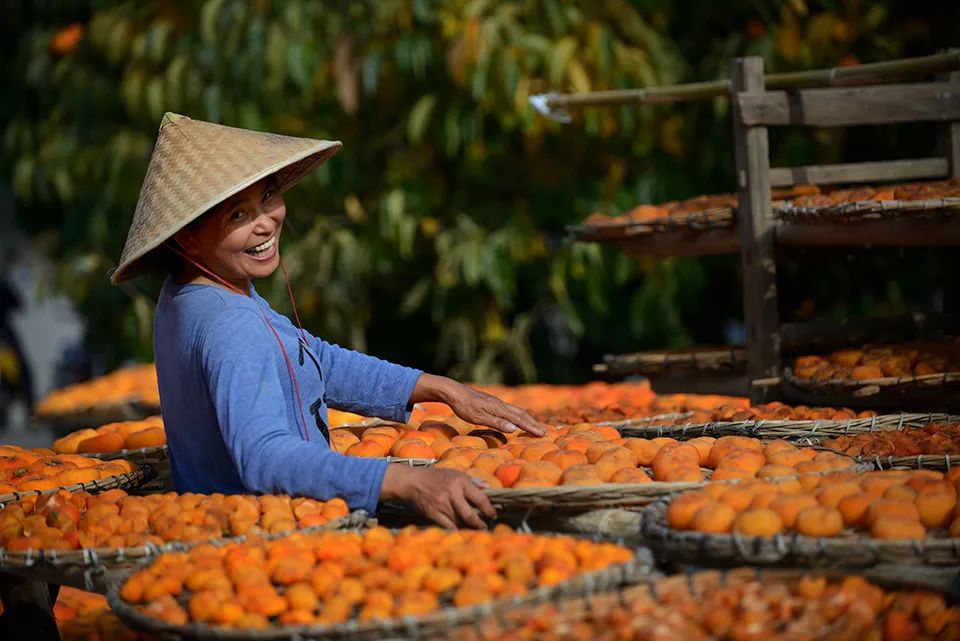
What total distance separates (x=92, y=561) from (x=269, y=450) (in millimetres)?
376

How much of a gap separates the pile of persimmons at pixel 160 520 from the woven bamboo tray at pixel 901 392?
5.76ft

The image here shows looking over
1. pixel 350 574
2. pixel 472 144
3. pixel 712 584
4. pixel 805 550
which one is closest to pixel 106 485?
pixel 350 574

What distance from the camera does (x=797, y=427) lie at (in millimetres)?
3156

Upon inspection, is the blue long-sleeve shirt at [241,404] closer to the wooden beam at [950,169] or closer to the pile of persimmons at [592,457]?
the pile of persimmons at [592,457]

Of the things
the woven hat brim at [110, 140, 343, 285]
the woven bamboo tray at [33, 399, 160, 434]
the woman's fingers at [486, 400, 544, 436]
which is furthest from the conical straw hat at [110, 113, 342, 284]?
the woven bamboo tray at [33, 399, 160, 434]

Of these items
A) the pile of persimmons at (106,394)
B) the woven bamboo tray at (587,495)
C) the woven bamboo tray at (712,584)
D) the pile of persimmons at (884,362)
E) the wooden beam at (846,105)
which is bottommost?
the pile of persimmons at (106,394)

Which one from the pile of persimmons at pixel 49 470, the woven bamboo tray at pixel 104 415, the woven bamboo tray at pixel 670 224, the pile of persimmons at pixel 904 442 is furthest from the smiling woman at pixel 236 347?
the woven bamboo tray at pixel 104 415

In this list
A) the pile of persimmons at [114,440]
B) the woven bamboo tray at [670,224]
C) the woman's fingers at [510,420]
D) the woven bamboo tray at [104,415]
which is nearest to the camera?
Answer: the woman's fingers at [510,420]

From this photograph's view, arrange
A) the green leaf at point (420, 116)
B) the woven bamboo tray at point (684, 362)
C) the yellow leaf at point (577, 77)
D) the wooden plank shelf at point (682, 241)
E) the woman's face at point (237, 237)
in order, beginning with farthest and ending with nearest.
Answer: the green leaf at point (420, 116) → the yellow leaf at point (577, 77) → the woven bamboo tray at point (684, 362) → the wooden plank shelf at point (682, 241) → the woman's face at point (237, 237)

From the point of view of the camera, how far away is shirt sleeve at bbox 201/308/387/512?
2.44 m

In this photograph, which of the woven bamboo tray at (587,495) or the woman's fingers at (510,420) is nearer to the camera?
the woven bamboo tray at (587,495)

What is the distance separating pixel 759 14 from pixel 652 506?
512cm

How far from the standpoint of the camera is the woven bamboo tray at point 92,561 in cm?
232

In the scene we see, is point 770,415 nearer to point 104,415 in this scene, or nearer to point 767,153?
point 767,153
